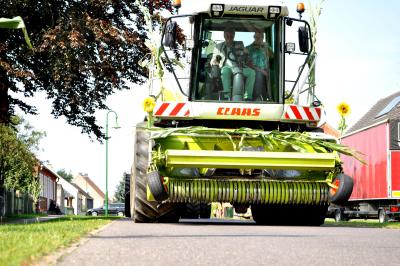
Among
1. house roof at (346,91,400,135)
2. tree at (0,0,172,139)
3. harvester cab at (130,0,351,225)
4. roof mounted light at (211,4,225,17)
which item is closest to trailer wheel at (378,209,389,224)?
house roof at (346,91,400,135)

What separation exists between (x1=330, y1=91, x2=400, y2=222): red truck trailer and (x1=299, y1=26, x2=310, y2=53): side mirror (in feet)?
34.5

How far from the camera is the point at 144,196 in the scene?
536 inches

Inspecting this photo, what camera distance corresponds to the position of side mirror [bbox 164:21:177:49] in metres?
13.1

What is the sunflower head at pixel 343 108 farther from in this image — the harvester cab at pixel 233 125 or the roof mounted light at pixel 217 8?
the roof mounted light at pixel 217 8

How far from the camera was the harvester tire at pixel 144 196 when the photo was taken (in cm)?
1361

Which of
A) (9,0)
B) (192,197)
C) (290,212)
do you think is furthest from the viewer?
(9,0)

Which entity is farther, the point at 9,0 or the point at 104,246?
the point at 9,0

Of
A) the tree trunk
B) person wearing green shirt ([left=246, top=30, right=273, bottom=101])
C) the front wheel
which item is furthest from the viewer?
the front wheel

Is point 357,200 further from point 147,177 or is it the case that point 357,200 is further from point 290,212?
point 147,177

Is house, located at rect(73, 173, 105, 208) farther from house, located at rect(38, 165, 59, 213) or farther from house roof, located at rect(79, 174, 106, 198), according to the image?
house, located at rect(38, 165, 59, 213)

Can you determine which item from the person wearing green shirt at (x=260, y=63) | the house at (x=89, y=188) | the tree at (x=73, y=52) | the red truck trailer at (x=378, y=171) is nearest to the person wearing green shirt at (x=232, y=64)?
the person wearing green shirt at (x=260, y=63)

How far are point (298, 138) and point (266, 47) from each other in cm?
193

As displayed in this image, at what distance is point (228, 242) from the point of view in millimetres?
8555

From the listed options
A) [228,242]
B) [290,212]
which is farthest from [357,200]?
[228,242]
